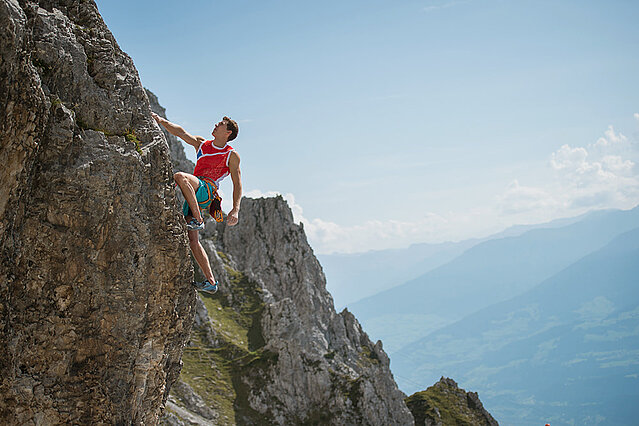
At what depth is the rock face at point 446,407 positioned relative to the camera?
70.2 m

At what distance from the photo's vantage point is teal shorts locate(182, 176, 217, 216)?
10555mm

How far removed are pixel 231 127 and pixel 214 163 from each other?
0.97 meters

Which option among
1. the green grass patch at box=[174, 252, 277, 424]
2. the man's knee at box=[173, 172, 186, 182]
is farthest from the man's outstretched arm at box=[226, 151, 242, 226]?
the green grass patch at box=[174, 252, 277, 424]

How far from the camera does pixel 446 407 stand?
245ft

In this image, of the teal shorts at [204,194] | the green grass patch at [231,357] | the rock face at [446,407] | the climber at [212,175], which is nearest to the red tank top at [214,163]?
the climber at [212,175]

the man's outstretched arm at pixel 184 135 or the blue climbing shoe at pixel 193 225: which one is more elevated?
the man's outstretched arm at pixel 184 135

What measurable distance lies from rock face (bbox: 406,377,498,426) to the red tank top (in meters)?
68.8

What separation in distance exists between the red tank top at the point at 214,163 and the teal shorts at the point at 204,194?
0.63ft

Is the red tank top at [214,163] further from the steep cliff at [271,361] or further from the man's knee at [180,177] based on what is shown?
the steep cliff at [271,361]

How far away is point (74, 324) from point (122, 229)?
6.51 ft

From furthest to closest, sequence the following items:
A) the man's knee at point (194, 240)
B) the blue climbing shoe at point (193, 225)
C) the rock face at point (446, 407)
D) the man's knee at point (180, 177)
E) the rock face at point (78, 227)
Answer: the rock face at point (446, 407) → the man's knee at point (194, 240) → the blue climbing shoe at point (193, 225) → the man's knee at point (180, 177) → the rock face at point (78, 227)

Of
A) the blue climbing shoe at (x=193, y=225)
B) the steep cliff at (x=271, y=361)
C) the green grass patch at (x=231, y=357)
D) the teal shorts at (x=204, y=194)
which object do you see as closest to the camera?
the blue climbing shoe at (x=193, y=225)

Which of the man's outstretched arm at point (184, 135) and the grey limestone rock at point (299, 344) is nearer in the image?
the man's outstretched arm at point (184, 135)

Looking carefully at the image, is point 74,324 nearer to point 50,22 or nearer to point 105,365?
point 105,365
